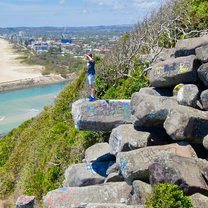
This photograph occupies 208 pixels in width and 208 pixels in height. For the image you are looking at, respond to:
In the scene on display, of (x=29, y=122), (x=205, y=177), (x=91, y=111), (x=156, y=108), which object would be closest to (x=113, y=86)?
(x=91, y=111)

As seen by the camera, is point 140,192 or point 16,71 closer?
point 140,192

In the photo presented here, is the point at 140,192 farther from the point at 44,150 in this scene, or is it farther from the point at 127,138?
the point at 44,150

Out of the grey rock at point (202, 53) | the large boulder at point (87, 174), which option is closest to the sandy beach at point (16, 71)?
the large boulder at point (87, 174)

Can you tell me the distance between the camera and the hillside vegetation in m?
15.6

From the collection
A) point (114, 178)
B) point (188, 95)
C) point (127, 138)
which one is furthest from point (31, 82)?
point (188, 95)

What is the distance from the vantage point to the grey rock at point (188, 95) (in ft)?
30.4

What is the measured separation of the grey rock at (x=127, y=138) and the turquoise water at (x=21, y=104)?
1306 inches

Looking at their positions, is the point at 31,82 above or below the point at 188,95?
below

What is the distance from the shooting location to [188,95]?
9.30 m

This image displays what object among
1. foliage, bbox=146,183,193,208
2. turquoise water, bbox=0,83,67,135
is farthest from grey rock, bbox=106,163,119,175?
turquoise water, bbox=0,83,67,135

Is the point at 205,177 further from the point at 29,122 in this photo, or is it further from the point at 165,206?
the point at 29,122

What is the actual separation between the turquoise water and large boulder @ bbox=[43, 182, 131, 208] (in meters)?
33.8

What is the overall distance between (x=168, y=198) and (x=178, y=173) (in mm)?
587

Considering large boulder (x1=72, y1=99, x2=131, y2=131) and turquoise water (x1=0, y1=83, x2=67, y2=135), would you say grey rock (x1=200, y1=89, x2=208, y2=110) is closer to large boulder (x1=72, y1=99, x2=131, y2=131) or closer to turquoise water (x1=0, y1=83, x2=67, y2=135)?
large boulder (x1=72, y1=99, x2=131, y2=131)
